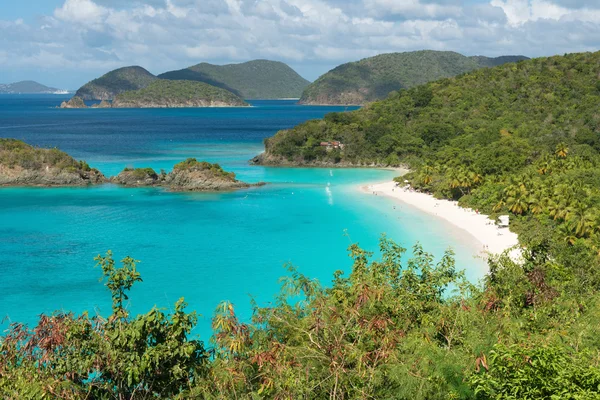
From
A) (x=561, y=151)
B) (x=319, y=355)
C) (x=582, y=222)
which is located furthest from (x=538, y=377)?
(x=561, y=151)

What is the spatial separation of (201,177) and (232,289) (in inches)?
1280

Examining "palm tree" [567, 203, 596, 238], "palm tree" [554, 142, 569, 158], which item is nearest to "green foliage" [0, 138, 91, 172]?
"palm tree" [554, 142, 569, 158]

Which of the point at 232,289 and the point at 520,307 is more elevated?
the point at 520,307

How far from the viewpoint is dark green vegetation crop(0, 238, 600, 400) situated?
29.0ft

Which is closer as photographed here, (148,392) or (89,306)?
(148,392)

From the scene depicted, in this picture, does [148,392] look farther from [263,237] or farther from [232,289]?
[263,237]

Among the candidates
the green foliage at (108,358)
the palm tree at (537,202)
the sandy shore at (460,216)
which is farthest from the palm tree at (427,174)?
the green foliage at (108,358)

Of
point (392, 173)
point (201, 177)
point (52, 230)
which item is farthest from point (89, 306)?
point (392, 173)

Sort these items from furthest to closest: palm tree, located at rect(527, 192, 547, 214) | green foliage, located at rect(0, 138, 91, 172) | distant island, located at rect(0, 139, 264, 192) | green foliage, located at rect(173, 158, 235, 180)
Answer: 1. green foliage, located at rect(0, 138, 91, 172)
2. green foliage, located at rect(173, 158, 235, 180)
3. distant island, located at rect(0, 139, 264, 192)
4. palm tree, located at rect(527, 192, 547, 214)

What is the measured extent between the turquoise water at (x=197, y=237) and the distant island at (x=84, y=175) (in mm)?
2559

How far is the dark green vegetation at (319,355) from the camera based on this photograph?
8.85 metres

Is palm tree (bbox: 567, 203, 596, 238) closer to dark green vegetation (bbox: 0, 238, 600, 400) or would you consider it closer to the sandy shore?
the sandy shore

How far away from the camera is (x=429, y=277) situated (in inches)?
653

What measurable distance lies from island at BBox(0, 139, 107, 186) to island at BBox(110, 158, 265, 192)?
3.32 m
